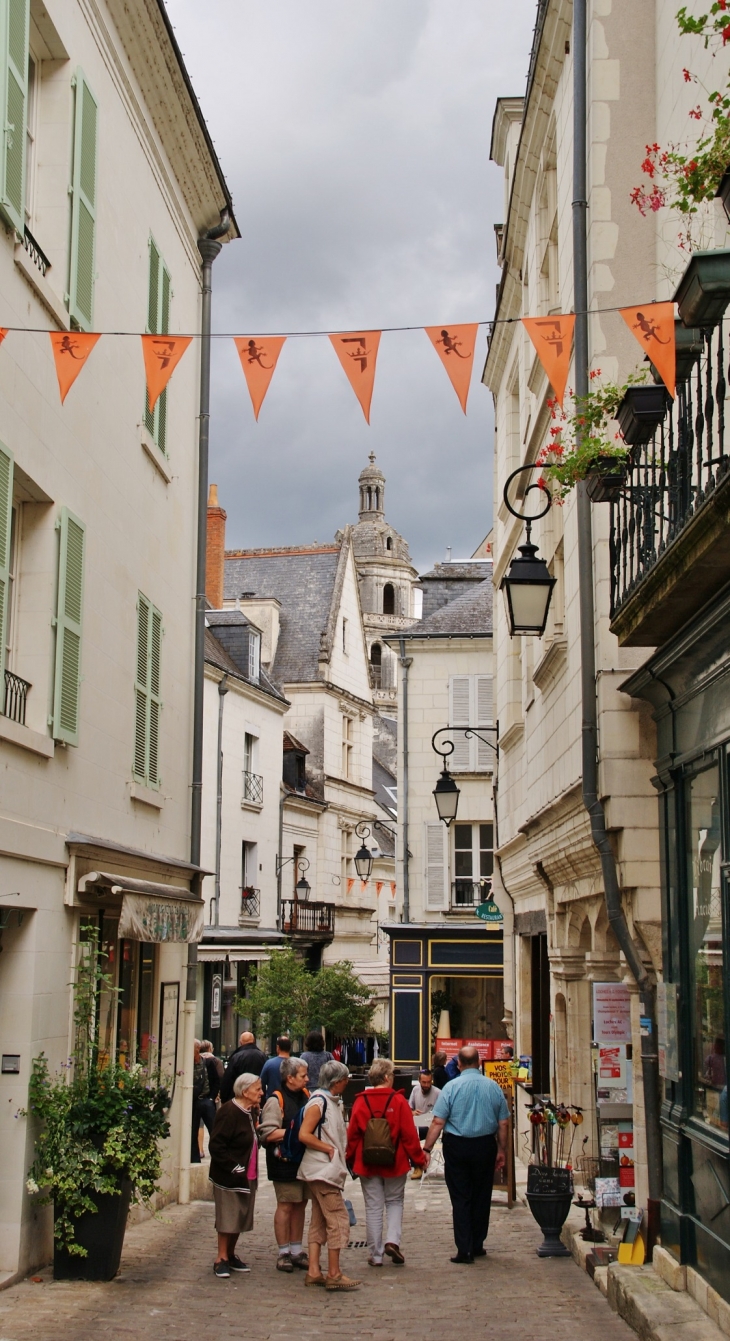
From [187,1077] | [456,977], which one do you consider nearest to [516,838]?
[187,1077]

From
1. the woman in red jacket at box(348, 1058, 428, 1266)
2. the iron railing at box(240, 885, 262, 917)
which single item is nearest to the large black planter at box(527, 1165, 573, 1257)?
the woman in red jacket at box(348, 1058, 428, 1266)

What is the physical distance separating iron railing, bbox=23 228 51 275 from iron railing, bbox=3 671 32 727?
267 cm

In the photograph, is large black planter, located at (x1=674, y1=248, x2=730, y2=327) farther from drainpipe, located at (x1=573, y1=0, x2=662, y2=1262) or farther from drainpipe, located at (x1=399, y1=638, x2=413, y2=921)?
drainpipe, located at (x1=399, y1=638, x2=413, y2=921)

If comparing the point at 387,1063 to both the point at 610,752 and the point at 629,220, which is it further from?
the point at 629,220

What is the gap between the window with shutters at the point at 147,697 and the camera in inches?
503

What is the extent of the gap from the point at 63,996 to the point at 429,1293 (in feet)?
10.4

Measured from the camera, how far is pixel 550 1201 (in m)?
10.5

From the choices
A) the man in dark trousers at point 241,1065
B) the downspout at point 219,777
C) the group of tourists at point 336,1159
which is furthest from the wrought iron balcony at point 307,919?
the group of tourists at point 336,1159

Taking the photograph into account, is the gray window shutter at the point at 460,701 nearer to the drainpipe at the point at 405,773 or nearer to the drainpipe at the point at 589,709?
the drainpipe at the point at 405,773

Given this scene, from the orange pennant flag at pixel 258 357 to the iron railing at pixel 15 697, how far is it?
7.53 feet

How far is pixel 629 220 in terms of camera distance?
1018 centimetres

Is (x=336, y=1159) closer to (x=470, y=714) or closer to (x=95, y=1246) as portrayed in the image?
(x=95, y=1246)

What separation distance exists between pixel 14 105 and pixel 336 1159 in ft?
22.9

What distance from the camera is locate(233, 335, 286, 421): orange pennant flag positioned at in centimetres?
921
